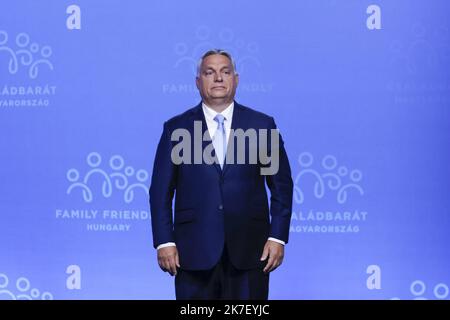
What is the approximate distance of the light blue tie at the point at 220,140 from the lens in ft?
10.1

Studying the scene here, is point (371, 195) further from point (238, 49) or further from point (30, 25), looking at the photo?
point (30, 25)

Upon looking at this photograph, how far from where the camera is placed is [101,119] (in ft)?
11.2

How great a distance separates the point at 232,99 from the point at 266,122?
20cm

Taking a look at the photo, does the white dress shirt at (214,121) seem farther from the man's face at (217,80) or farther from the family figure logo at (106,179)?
the family figure logo at (106,179)

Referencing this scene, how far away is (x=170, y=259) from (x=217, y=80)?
0.88 metres

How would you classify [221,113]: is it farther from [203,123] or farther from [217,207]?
[217,207]

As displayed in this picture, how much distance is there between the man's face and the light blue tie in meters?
0.08

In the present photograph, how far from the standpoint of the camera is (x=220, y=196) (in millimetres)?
3006

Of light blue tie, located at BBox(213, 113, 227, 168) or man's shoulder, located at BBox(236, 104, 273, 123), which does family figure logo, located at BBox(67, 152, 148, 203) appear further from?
man's shoulder, located at BBox(236, 104, 273, 123)

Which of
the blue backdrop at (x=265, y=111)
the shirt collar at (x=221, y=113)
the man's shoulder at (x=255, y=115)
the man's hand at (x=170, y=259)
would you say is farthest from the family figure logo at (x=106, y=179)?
the man's shoulder at (x=255, y=115)

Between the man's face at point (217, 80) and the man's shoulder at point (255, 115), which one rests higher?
the man's face at point (217, 80)

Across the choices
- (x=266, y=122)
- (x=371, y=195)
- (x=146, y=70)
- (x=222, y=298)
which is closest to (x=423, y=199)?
(x=371, y=195)

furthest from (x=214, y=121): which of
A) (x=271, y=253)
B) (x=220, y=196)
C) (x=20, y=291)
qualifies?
(x=20, y=291)

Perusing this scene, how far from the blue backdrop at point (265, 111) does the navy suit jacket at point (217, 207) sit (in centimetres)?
27
